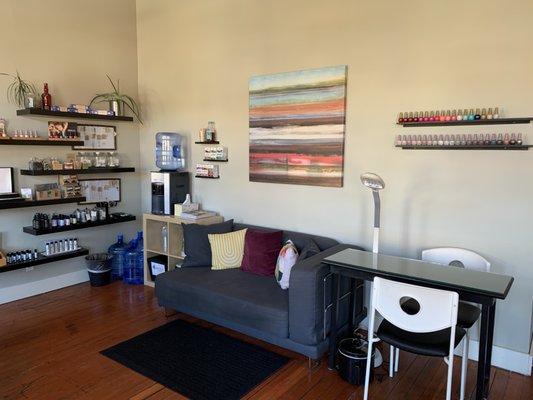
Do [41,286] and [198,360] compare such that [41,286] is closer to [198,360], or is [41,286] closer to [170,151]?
[170,151]

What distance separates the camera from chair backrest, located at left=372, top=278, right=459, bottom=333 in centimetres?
197

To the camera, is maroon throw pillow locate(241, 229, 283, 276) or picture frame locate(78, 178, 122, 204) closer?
maroon throw pillow locate(241, 229, 283, 276)

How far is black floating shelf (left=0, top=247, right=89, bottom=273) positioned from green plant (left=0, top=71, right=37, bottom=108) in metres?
1.41

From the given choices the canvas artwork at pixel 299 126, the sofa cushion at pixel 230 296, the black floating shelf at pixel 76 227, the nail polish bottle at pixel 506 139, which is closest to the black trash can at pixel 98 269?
the black floating shelf at pixel 76 227

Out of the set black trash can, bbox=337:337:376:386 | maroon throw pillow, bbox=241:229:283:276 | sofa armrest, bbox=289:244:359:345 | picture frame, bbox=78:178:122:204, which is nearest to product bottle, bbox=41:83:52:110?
picture frame, bbox=78:178:122:204

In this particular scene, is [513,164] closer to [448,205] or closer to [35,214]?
[448,205]

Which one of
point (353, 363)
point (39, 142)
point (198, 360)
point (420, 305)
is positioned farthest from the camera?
point (39, 142)

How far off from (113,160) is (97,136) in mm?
294

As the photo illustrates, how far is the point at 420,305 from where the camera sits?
2.04m

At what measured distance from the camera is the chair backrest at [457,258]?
8.76 ft

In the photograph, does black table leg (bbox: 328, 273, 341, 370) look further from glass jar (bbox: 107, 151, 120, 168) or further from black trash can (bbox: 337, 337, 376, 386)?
glass jar (bbox: 107, 151, 120, 168)

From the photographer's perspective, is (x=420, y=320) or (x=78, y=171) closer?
(x=420, y=320)

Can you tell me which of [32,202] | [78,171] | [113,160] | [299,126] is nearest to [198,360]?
[299,126]

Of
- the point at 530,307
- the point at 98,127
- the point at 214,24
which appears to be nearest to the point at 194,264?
the point at 98,127
